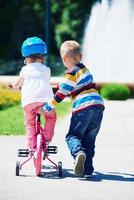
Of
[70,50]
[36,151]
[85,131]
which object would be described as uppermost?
[70,50]

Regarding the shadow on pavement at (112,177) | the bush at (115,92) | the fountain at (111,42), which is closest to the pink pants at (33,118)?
the shadow on pavement at (112,177)

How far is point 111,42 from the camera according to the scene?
30.0 m

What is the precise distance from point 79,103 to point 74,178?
786 millimetres

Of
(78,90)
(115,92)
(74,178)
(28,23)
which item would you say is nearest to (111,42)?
(115,92)

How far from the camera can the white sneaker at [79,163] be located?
6.98 meters

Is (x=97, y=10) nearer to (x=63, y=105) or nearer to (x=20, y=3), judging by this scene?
(x=63, y=105)

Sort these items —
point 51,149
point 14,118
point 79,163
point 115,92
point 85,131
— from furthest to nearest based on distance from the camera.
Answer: point 115,92 < point 14,118 < point 51,149 < point 85,131 < point 79,163

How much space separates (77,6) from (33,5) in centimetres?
442

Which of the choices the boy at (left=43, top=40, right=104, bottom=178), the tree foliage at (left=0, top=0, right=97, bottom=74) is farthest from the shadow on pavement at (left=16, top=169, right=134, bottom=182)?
the tree foliage at (left=0, top=0, right=97, bottom=74)

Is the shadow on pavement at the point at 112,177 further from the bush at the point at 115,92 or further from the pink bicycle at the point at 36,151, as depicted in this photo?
the bush at the point at 115,92

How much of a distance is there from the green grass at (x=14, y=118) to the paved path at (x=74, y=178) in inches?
31.3

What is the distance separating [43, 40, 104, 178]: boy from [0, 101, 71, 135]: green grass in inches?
158

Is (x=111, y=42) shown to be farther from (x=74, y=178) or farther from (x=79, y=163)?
(x=79, y=163)

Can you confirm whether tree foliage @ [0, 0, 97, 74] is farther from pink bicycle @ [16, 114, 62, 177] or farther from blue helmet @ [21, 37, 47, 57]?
pink bicycle @ [16, 114, 62, 177]
